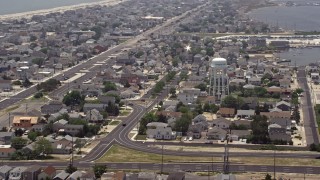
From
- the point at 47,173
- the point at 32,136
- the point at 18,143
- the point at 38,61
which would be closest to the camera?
the point at 47,173

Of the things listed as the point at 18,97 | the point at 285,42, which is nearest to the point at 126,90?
the point at 18,97

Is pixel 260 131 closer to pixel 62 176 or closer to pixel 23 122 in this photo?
pixel 62 176

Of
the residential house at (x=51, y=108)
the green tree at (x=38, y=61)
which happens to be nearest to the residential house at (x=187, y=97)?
the residential house at (x=51, y=108)

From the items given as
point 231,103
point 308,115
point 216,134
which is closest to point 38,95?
point 231,103

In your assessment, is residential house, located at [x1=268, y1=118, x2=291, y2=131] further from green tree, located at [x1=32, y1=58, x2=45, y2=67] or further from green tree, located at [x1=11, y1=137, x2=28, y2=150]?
green tree, located at [x1=32, y1=58, x2=45, y2=67]

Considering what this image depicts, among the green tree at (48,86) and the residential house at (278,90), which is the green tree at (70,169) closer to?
the green tree at (48,86)

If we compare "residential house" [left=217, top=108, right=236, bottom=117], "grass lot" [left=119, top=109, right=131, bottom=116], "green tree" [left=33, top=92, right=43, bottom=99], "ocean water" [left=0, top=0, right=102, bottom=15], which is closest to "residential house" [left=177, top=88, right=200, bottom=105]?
"residential house" [left=217, top=108, right=236, bottom=117]
